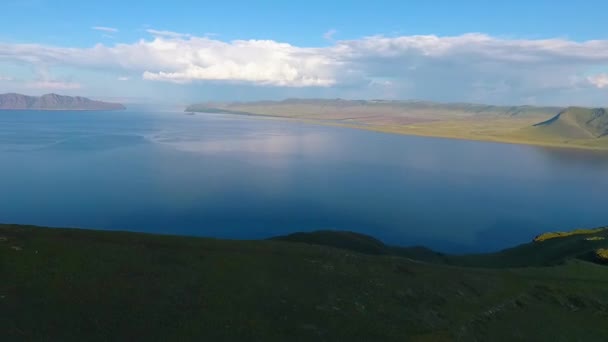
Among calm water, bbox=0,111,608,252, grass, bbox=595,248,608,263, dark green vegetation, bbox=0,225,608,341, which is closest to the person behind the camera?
dark green vegetation, bbox=0,225,608,341

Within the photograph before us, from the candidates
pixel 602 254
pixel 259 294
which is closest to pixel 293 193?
pixel 602 254

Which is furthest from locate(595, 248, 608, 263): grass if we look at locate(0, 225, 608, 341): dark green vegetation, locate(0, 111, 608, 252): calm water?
locate(0, 111, 608, 252): calm water

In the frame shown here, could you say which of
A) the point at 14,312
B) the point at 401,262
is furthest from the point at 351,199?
the point at 14,312

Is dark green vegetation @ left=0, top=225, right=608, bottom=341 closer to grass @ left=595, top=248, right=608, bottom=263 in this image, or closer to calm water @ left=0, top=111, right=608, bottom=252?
grass @ left=595, top=248, right=608, bottom=263

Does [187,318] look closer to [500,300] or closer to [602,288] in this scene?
[500,300]

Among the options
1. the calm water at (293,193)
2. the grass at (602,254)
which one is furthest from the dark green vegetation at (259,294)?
the calm water at (293,193)

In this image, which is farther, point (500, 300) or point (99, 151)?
point (99, 151)

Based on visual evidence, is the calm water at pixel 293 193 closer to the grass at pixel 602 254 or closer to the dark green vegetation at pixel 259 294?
the grass at pixel 602 254
